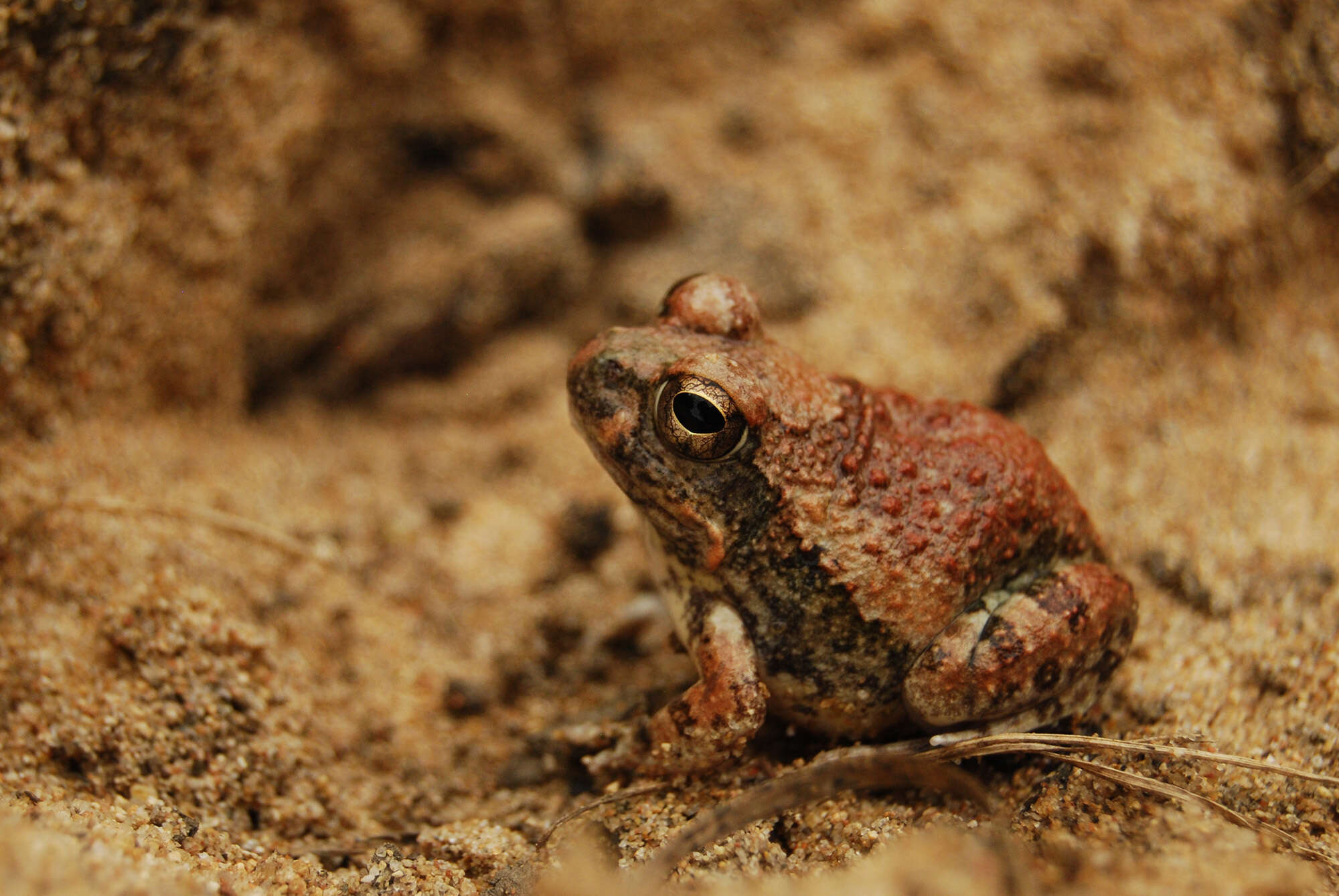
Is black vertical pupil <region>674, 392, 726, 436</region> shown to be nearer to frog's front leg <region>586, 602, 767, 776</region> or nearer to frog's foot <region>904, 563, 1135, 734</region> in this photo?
frog's front leg <region>586, 602, 767, 776</region>

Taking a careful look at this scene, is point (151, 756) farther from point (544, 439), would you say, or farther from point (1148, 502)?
point (1148, 502)

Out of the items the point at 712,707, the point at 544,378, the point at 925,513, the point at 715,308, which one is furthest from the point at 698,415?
the point at 544,378

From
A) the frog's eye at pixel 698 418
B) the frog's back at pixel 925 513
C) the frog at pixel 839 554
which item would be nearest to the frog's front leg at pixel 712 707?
the frog at pixel 839 554

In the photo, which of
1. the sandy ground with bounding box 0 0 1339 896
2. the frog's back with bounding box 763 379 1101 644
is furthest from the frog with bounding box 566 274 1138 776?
the sandy ground with bounding box 0 0 1339 896

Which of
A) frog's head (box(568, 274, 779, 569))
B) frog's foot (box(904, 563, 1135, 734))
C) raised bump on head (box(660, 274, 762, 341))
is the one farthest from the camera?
raised bump on head (box(660, 274, 762, 341))

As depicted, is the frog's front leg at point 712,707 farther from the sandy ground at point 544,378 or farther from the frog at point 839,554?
the sandy ground at point 544,378

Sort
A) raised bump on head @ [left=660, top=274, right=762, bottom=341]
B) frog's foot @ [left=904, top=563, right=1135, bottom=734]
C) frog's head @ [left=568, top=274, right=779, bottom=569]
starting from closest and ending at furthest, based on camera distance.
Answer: frog's foot @ [left=904, top=563, right=1135, bottom=734]
frog's head @ [left=568, top=274, right=779, bottom=569]
raised bump on head @ [left=660, top=274, right=762, bottom=341]

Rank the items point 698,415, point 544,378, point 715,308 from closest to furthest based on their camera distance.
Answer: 1. point 698,415
2. point 715,308
3. point 544,378

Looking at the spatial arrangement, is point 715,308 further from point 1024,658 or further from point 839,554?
point 1024,658
